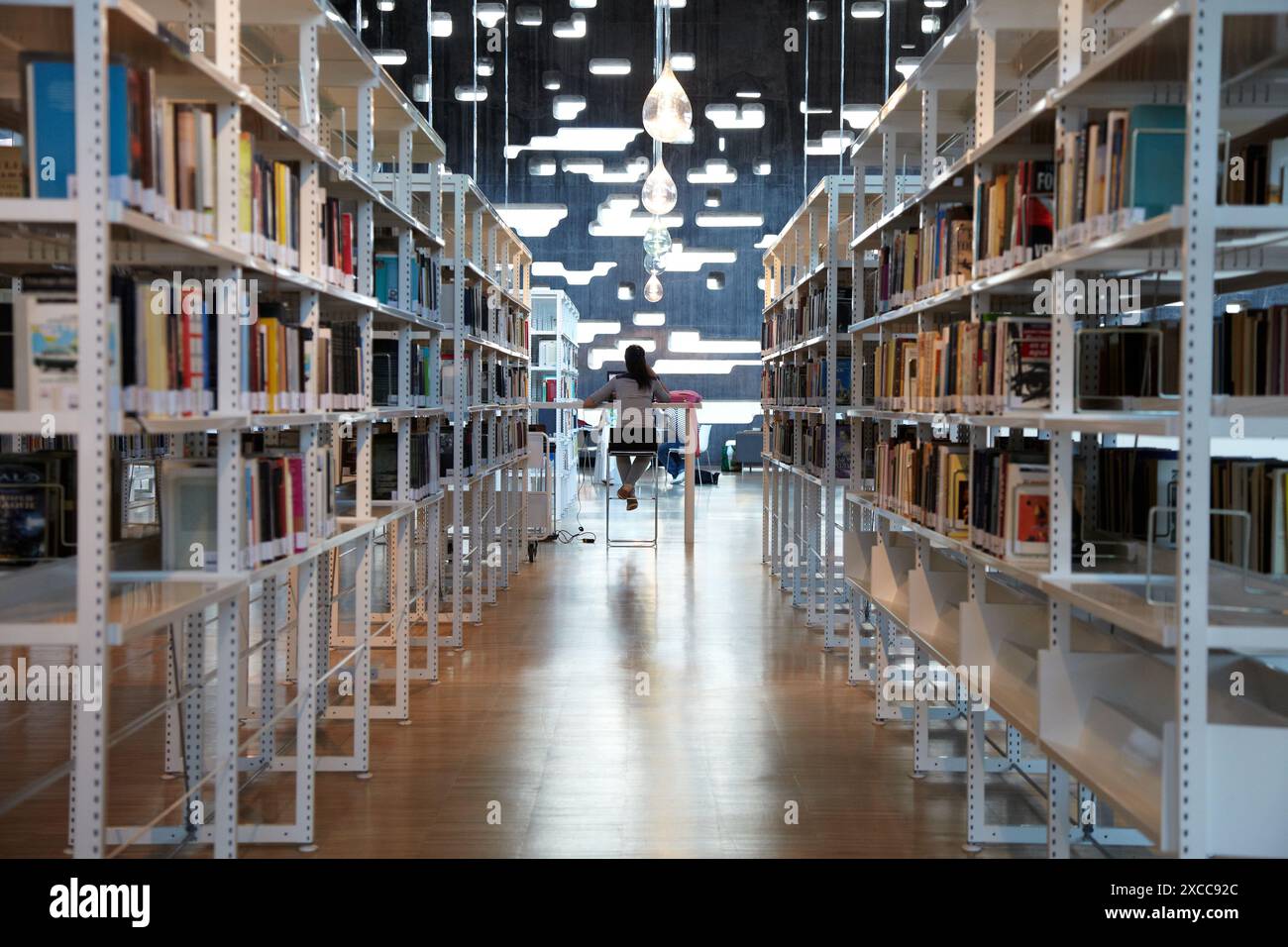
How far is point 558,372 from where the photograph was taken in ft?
39.8

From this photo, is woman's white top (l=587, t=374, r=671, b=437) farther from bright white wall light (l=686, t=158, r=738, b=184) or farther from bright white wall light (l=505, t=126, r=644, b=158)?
bright white wall light (l=505, t=126, r=644, b=158)

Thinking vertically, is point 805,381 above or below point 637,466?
above

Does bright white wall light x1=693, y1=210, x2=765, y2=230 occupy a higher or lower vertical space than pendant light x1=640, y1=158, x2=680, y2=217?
higher

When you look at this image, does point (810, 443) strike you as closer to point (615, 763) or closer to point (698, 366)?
point (615, 763)

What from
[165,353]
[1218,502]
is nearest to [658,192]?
[1218,502]

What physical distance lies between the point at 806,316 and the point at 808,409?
0.76 meters

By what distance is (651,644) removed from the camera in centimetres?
655

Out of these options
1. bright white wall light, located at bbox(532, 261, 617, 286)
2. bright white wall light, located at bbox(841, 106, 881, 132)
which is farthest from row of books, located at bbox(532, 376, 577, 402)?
bright white wall light, located at bbox(532, 261, 617, 286)

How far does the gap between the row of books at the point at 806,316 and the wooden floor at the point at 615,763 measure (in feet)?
5.76

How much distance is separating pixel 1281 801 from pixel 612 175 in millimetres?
14093

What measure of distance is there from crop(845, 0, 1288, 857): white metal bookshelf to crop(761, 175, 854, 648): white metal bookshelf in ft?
4.64

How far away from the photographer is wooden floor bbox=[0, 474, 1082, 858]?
3699 mm

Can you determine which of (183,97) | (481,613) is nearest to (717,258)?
(481,613)

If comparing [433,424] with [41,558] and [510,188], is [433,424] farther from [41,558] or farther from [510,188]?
[510,188]
